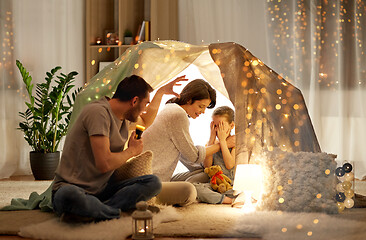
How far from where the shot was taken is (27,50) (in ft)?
17.8

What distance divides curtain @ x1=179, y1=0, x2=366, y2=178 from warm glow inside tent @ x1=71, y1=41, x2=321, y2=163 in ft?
5.51

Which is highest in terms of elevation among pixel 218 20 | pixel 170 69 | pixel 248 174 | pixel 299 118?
pixel 218 20

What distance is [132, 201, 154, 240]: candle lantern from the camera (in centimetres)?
249

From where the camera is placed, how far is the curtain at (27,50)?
530 cm

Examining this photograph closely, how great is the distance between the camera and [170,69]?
3645 millimetres

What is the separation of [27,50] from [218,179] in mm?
2734

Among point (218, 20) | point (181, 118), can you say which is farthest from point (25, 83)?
point (181, 118)

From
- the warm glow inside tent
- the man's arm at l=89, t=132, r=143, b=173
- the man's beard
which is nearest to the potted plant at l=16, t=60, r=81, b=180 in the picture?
the warm glow inside tent

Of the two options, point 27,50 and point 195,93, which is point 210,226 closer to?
point 195,93

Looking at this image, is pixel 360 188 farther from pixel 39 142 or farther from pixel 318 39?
pixel 39 142

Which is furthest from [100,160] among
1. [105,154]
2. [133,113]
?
[133,113]

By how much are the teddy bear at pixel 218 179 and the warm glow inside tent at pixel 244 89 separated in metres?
0.30

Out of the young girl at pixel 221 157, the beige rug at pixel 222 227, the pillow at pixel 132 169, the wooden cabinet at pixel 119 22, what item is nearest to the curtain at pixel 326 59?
the wooden cabinet at pixel 119 22

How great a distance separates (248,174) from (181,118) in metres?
0.52
